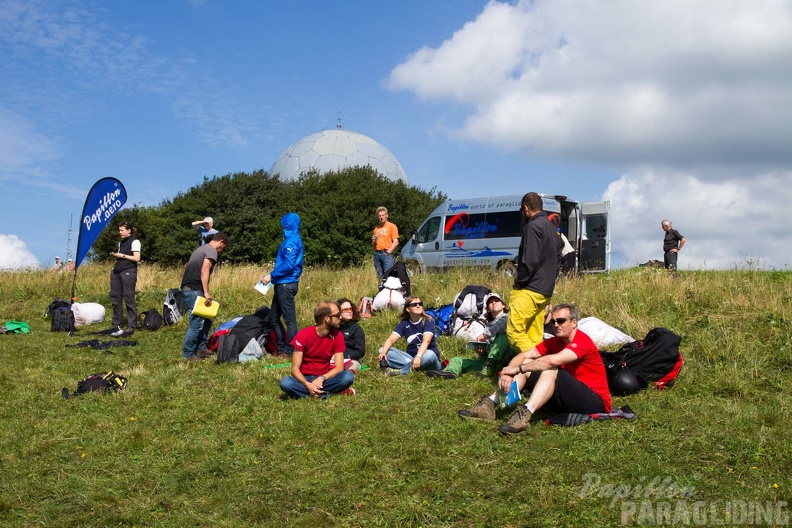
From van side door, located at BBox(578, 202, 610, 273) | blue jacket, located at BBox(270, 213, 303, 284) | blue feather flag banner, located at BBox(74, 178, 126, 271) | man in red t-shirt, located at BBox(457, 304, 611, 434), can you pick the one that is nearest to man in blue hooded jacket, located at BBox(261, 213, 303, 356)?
blue jacket, located at BBox(270, 213, 303, 284)

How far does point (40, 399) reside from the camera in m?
7.13

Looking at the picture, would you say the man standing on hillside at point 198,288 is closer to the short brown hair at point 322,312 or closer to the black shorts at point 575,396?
the short brown hair at point 322,312

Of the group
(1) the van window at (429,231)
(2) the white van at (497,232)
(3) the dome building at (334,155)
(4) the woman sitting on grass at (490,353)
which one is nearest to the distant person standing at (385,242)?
(2) the white van at (497,232)

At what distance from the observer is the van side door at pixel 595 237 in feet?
60.1

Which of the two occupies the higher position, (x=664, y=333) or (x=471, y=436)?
(x=664, y=333)

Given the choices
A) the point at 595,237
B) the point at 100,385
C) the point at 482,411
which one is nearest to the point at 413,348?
the point at 482,411

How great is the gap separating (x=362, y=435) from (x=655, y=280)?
294 inches

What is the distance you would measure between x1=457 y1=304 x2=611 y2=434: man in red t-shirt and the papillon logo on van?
40.7 feet

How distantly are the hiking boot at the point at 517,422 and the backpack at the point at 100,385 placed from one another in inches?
171

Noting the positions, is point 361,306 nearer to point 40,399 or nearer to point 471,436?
point 40,399

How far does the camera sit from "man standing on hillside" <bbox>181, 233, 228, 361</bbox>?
30.8 feet

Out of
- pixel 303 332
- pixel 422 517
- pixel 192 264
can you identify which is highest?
pixel 192 264

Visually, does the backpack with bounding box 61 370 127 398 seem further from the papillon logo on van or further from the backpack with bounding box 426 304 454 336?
the papillon logo on van

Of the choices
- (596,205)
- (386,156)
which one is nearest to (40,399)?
(596,205)
